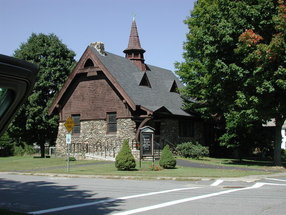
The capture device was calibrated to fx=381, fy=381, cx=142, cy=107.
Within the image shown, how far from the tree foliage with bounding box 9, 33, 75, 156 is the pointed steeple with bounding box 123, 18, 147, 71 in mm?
6471

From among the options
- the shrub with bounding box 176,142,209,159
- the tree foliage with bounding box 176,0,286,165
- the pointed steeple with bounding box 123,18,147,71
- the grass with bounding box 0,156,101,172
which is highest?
the pointed steeple with bounding box 123,18,147,71

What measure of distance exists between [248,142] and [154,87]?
9.61m

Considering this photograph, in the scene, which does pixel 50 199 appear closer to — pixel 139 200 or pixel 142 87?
pixel 139 200

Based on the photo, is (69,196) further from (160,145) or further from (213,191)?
(160,145)

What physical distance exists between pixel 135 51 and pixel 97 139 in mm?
10862

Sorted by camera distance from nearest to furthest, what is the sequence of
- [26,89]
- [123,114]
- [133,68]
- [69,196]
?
[26,89]
[69,196]
[123,114]
[133,68]

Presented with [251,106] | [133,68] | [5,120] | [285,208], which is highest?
[133,68]

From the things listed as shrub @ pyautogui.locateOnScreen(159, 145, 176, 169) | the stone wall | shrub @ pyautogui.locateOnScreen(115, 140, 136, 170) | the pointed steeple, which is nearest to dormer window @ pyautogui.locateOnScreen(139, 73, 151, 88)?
the pointed steeple

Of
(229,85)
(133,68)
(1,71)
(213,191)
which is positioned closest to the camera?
(1,71)

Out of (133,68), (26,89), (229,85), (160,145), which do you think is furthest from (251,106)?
(26,89)

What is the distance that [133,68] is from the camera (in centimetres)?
3538

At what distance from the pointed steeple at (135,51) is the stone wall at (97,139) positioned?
28.2 feet

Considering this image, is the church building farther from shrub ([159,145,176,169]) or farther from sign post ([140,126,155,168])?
shrub ([159,145,176,169])

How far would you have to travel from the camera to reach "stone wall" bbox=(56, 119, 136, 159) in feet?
97.0
